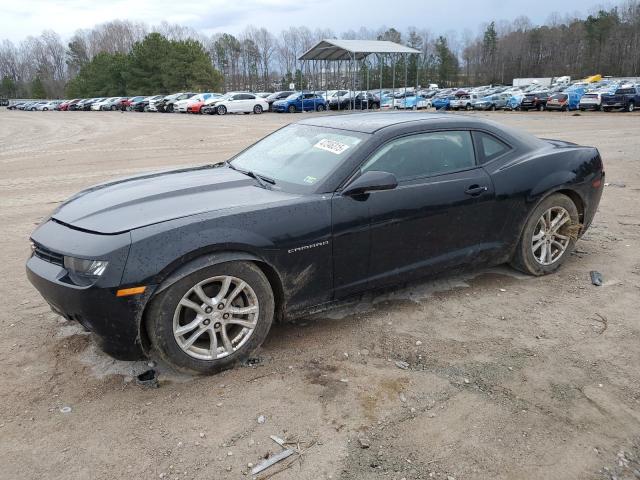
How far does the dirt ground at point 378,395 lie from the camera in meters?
2.53

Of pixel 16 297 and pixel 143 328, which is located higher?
pixel 143 328

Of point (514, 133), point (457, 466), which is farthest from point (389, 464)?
point (514, 133)

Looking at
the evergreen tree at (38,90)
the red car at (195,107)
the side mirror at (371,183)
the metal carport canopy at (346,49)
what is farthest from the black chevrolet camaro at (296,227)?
the evergreen tree at (38,90)

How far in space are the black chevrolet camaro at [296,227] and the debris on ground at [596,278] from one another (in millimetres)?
299

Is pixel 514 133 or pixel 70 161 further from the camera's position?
pixel 70 161

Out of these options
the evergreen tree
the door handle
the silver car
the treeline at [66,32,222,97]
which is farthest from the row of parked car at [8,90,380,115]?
the evergreen tree

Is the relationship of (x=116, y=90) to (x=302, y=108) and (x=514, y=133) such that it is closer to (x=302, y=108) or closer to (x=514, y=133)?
(x=302, y=108)

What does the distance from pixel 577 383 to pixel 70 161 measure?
13428 mm

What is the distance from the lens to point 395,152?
3.89 m

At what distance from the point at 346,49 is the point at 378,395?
33.0 m

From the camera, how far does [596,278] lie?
471cm

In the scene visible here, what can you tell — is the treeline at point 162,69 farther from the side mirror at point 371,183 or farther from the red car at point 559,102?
the side mirror at point 371,183

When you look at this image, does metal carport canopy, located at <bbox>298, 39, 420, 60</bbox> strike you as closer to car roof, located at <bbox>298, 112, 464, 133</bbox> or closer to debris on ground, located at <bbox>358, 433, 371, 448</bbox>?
car roof, located at <bbox>298, 112, 464, 133</bbox>

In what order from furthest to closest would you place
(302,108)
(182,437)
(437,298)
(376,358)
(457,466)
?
(302,108)
(437,298)
(376,358)
(182,437)
(457,466)
